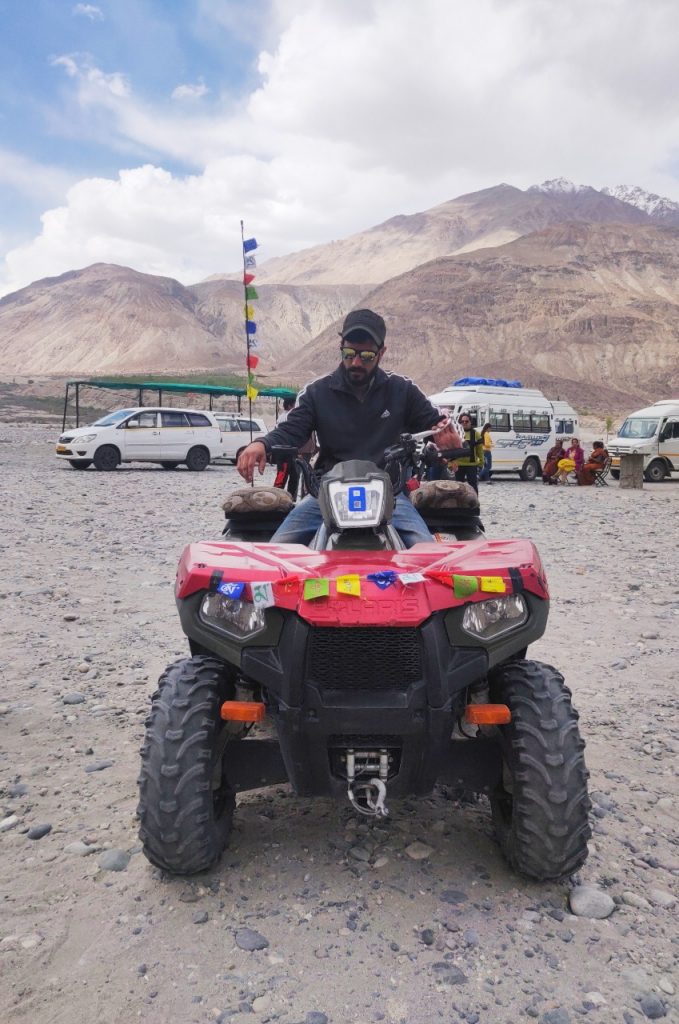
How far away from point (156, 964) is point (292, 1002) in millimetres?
441

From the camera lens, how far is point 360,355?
11.8ft

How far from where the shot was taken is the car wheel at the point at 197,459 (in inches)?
896

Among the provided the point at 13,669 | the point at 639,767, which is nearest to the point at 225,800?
the point at 639,767

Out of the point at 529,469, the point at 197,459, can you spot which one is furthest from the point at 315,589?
the point at 529,469

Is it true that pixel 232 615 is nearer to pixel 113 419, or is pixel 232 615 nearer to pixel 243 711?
pixel 243 711

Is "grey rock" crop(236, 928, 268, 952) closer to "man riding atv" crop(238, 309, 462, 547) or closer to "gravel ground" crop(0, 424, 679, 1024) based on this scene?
"gravel ground" crop(0, 424, 679, 1024)

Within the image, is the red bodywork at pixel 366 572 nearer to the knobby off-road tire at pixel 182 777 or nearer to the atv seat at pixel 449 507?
the knobby off-road tire at pixel 182 777

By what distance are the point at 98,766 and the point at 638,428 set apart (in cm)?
2355

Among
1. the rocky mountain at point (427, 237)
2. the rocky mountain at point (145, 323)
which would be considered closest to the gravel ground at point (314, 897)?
the rocky mountain at point (145, 323)

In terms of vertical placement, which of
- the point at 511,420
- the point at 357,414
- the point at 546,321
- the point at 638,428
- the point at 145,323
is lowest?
the point at 357,414

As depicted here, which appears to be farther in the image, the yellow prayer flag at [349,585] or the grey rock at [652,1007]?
the yellow prayer flag at [349,585]

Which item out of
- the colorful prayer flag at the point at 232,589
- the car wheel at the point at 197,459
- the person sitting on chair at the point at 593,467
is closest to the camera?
the colorful prayer flag at the point at 232,589

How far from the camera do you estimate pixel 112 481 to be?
18.5 meters

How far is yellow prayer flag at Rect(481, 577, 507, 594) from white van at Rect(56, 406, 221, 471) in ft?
65.4
